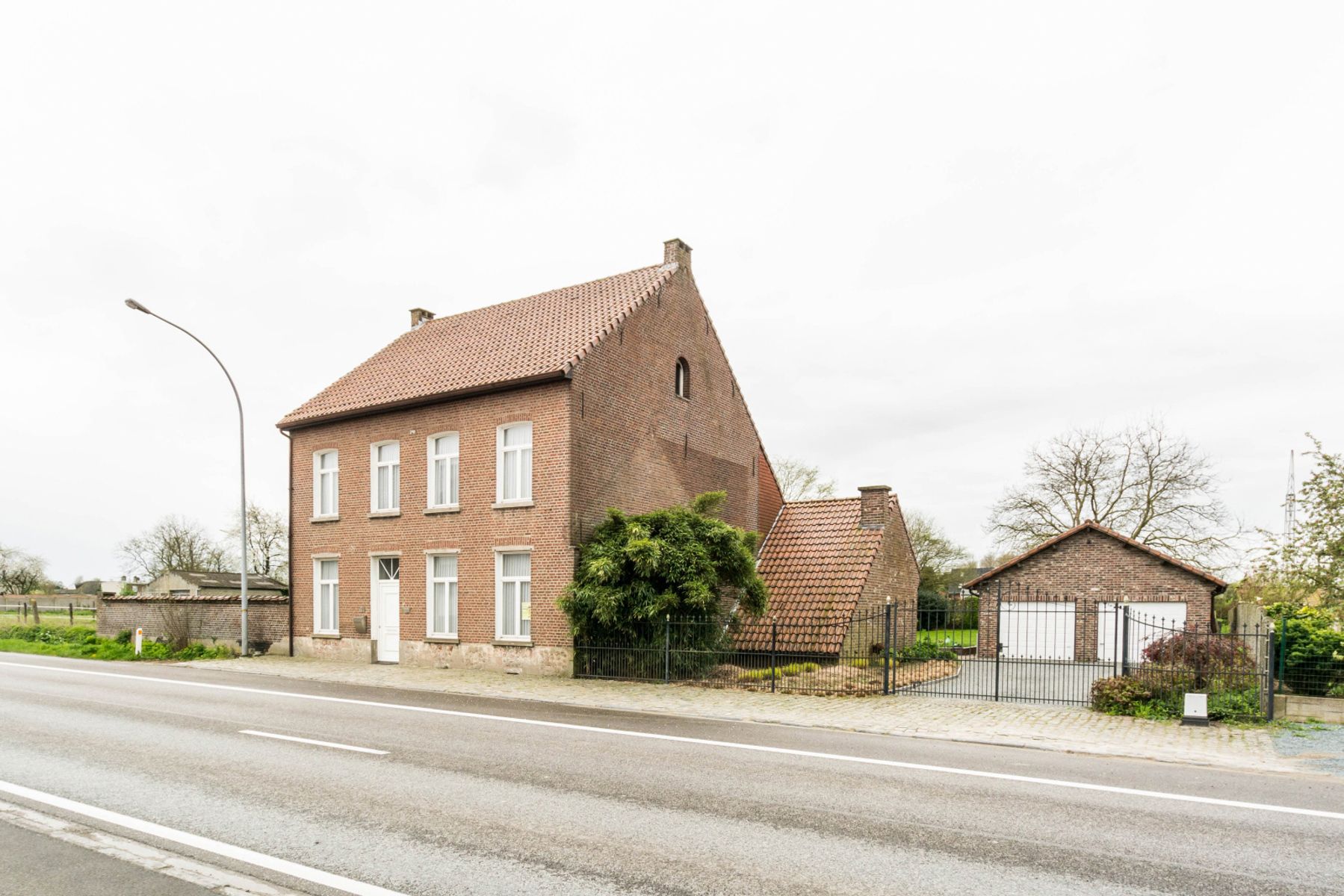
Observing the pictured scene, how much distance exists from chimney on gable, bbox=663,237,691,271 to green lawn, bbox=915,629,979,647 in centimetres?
1164

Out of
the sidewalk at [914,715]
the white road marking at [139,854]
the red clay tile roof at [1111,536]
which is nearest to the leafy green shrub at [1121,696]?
the sidewalk at [914,715]

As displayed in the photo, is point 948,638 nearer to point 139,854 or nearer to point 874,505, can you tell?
point 874,505

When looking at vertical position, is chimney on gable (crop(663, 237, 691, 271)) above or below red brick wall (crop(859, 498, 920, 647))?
above

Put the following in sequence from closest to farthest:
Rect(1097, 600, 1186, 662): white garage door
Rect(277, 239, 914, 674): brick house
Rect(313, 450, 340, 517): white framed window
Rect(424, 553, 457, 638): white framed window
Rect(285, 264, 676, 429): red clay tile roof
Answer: Rect(277, 239, 914, 674): brick house, Rect(285, 264, 676, 429): red clay tile roof, Rect(424, 553, 457, 638): white framed window, Rect(313, 450, 340, 517): white framed window, Rect(1097, 600, 1186, 662): white garage door

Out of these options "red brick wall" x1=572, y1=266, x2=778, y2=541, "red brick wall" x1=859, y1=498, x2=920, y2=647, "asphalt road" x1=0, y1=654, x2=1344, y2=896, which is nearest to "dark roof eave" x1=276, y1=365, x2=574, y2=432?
"red brick wall" x1=572, y1=266, x2=778, y2=541

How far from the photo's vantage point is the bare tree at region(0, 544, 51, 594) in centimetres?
6328

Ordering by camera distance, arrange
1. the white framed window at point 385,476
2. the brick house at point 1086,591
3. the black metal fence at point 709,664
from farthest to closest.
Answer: the brick house at point 1086,591
the white framed window at point 385,476
the black metal fence at point 709,664

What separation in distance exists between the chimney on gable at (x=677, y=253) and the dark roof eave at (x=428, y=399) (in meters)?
6.30

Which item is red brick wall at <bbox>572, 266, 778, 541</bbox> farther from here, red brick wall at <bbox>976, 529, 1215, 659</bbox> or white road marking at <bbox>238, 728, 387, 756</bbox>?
white road marking at <bbox>238, 728, 387, 756</bbox>

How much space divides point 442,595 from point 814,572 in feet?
30.5

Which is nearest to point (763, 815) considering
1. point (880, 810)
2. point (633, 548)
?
point (880, 810)

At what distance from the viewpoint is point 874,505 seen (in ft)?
77.8

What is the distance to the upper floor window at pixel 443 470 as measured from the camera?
21078 millimetres

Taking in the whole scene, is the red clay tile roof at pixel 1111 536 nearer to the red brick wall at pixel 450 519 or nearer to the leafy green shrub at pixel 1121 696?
the leafy green shrub at pixel 1121 696
